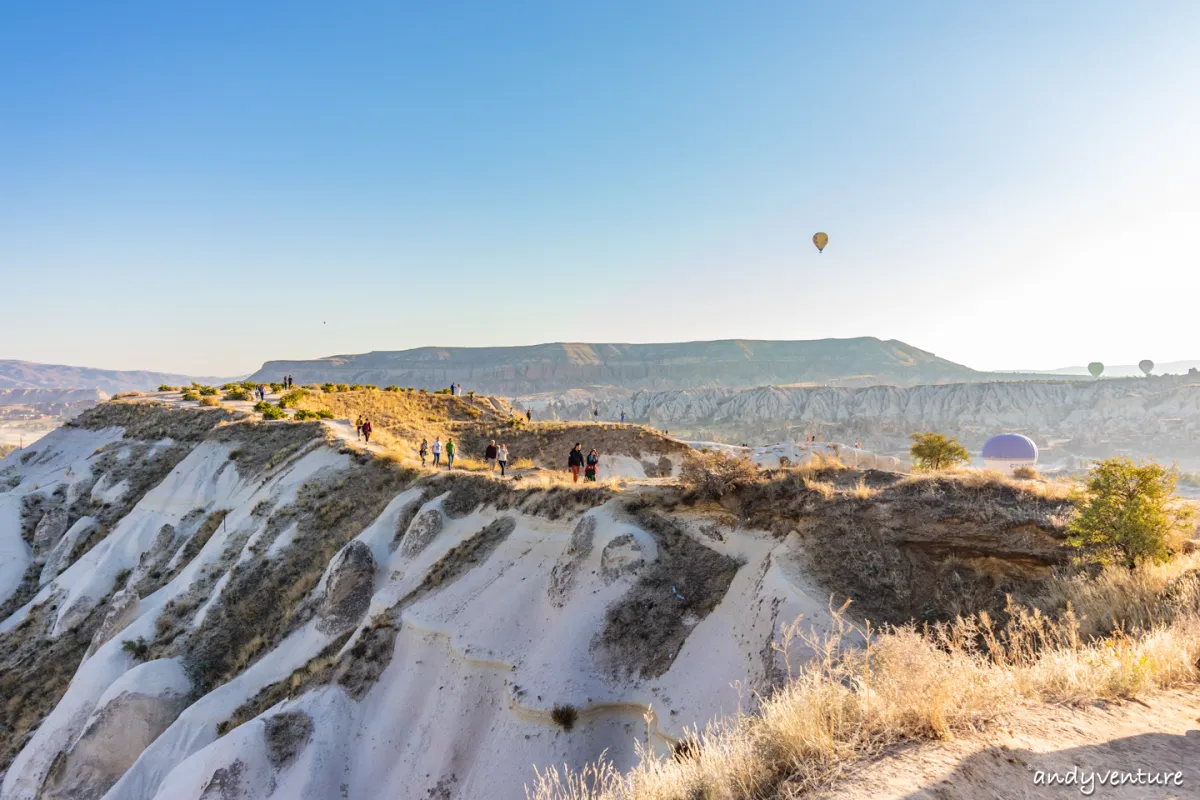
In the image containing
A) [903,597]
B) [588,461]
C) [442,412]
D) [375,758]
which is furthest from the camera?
[442,412]

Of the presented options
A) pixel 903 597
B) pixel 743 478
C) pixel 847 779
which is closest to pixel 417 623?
pixel 743 478

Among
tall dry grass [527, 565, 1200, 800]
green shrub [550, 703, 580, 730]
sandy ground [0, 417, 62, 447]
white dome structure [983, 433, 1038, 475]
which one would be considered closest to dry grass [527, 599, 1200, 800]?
tall dry grass [527, 565, 1200, 800]

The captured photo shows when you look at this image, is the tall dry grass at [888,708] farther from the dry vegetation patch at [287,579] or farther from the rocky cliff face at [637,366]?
the rocky cliff face at [637,366]

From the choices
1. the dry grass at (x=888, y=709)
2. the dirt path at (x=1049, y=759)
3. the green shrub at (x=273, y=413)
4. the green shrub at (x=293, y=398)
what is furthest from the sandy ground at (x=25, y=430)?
the dirt path at (x=1049, y=759)

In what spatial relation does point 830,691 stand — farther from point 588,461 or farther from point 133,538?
point 133,538

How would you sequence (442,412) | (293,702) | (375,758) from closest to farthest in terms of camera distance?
(375,758), (293,702), (442,412)

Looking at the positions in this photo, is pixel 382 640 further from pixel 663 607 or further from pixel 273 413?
pixel 273 413

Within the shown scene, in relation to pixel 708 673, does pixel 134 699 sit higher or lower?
lower

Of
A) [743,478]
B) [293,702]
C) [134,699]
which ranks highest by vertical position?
[743,478]
